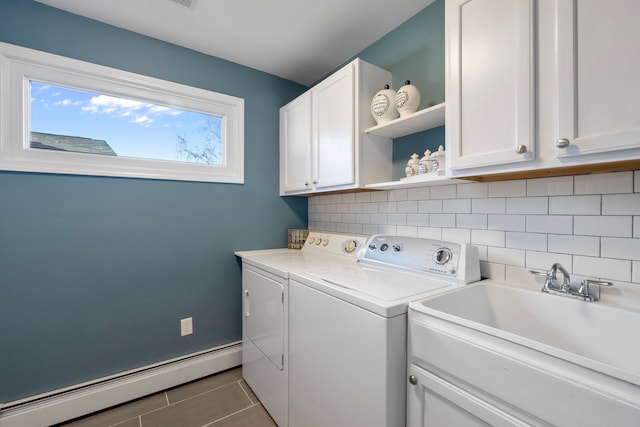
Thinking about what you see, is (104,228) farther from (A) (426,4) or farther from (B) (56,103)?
(A) (426,4)

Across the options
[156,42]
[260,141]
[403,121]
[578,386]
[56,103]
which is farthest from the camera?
[260,141]

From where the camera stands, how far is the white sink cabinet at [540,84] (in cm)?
77

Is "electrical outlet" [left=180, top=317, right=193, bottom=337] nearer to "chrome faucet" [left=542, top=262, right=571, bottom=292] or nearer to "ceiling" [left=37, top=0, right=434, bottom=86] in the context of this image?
"ceiling" [left=37, top=0, right=434, bottom=86]

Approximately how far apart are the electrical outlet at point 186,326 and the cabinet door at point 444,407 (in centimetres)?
168

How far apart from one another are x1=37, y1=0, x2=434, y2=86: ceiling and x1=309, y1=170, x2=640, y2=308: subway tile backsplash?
1.11 metres

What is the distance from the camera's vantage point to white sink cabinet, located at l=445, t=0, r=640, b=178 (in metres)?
0.77

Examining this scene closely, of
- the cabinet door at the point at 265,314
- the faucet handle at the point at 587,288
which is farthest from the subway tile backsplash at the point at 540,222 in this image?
the cabinet door at the point at 265,314

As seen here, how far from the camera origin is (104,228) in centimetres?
177

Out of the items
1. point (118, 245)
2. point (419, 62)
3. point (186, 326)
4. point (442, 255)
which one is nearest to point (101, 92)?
point (118, 245)

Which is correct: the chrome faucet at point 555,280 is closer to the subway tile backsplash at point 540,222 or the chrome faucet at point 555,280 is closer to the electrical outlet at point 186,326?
the subway tile backsplash at point 540,222

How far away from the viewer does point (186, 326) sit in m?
2.04

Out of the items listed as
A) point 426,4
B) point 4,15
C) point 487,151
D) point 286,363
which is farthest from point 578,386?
point 4,15

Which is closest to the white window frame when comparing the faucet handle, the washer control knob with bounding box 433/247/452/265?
the washer control knob with bounding box 433/247/452/265

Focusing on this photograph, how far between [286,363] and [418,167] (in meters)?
1.28
